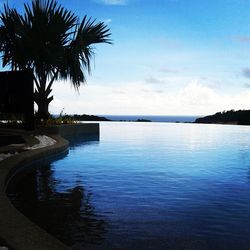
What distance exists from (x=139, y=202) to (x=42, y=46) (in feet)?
49.0

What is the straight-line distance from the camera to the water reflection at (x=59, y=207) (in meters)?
4.68

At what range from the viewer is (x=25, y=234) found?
151 inches

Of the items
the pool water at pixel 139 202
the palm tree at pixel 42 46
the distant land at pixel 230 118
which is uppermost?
the palm tree at pixel 42 46

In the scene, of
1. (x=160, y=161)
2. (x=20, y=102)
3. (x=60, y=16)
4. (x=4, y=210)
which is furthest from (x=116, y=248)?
(x=60, y=16)

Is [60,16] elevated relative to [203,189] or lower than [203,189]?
elevated

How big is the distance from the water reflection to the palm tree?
39.8 feet

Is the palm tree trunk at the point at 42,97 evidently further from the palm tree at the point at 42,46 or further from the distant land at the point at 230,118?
the distant land at the point at 230,118

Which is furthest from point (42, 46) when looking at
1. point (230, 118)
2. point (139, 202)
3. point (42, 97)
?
point (230, 118)

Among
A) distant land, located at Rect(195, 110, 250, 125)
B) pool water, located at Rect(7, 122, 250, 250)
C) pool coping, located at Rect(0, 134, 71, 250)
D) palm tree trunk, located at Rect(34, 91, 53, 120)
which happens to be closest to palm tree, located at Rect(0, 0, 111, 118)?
palm tree trunk, located at Rect(34, 91, 53, 120)

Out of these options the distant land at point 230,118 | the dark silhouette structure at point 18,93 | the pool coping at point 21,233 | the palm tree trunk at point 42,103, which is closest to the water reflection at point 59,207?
the pool coping at point 21,233

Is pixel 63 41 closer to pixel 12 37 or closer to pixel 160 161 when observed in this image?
pixel 12 37

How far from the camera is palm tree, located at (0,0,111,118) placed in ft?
65.5

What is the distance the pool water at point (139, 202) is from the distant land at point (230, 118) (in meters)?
36.8

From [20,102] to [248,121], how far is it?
34036 mm
